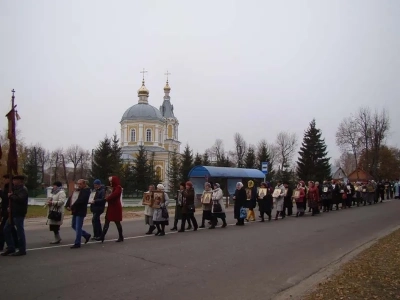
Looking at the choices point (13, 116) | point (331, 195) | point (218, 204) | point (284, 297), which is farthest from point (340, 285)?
point (331, 195)

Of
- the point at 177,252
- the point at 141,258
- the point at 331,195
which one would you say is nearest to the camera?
the point at 141,258

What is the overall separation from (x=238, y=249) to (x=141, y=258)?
116 inches

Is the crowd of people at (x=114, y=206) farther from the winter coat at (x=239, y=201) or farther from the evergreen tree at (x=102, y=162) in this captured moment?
the evergreen tree at (x=102, y=162)

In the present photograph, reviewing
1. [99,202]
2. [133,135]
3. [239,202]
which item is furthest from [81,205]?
[133,135]

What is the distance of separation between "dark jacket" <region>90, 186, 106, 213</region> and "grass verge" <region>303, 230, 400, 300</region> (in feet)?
23.7

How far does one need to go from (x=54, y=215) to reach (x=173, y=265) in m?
4.37

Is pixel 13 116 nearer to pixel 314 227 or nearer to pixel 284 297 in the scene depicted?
pixel 284 297

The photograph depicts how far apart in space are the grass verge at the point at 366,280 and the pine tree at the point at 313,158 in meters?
49.3

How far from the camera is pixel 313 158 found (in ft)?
190

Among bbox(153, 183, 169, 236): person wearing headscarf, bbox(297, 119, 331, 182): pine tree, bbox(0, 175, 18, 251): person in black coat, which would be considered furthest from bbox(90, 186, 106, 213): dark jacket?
bbox(297, 119, 331, 182): pine tree

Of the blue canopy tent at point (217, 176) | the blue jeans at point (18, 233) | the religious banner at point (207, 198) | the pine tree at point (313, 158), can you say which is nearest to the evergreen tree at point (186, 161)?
the blue canopy tent at point (217, 176)

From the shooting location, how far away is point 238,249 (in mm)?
10953

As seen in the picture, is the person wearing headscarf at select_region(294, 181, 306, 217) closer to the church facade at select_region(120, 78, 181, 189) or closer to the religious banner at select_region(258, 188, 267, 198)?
the religious banner at select_region(258, 188, 267, 198)

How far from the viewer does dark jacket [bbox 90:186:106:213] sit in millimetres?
12080
